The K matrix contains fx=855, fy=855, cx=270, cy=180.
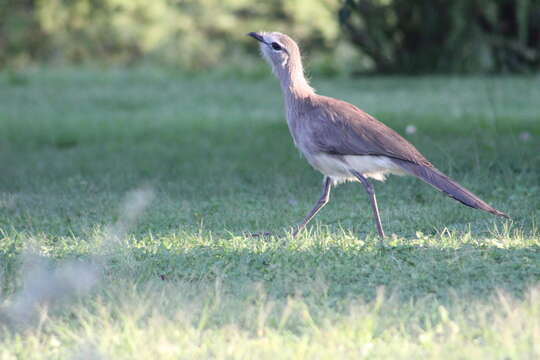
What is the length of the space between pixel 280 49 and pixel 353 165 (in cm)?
107

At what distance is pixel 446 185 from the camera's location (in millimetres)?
5699

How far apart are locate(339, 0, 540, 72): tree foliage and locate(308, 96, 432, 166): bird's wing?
8.13m

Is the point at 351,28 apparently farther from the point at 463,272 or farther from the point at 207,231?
the point at 463,272

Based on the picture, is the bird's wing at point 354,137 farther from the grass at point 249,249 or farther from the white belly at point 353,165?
the grass at point 249,249

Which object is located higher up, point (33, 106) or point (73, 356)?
point (73, 356)

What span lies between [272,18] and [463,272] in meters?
→ 18.1

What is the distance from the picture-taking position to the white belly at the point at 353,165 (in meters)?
5.96

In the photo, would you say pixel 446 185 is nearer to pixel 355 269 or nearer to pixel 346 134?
pixel 346 134

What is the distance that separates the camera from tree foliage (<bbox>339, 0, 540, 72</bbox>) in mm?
14703

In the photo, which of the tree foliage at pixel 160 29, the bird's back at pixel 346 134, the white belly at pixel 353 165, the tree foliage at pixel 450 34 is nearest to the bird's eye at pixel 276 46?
the bird's back at pixel 346 134

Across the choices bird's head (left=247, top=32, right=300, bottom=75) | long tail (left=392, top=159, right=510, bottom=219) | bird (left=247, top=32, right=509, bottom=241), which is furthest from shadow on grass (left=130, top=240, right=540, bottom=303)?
bird's head (left=247, top=32, right=300, bottom=75)

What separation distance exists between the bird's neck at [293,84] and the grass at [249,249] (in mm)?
977

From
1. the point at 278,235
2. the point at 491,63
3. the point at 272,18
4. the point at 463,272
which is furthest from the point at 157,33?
the point at 463,272

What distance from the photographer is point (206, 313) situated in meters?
4.38
